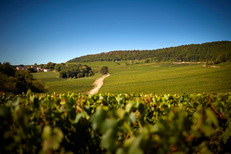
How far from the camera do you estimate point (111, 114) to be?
3.82 feet

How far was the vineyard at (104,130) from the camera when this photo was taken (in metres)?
0.95

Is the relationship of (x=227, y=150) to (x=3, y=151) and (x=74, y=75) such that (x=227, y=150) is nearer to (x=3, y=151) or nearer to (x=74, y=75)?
(x=3, y=151)

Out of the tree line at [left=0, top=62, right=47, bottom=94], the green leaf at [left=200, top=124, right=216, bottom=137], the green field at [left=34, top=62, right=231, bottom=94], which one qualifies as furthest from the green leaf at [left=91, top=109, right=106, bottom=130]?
the green field at [left=34, top=62, right=231, bottom=94]

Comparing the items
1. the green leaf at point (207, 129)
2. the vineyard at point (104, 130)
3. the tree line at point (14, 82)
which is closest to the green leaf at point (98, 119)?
the vineyard at point (104, 130)

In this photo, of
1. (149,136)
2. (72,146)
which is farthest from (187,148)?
(72,146)

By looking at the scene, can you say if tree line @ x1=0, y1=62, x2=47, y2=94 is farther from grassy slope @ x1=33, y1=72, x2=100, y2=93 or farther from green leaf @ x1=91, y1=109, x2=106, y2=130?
green leaf @ x1=91, y1=109, x2=106, y2=130

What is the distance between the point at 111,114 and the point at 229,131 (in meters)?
2.31

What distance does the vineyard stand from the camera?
949mm

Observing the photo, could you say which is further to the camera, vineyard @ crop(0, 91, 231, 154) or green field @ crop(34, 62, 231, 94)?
green field @ crop(34, 62, 231, 94)

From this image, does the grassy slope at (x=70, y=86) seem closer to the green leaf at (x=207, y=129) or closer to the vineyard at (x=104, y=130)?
the vineyard at (x=104, y=130)

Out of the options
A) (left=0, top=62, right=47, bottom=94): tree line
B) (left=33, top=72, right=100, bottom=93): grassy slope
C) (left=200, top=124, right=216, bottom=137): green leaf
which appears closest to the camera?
(left=200, top=124, right=216, bottom=137): green leaf

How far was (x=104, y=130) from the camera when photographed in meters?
1.10

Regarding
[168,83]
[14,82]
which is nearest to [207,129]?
[14,82]

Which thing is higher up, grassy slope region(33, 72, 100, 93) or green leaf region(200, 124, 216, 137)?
green leaf region(200, 124, 216, 137)
